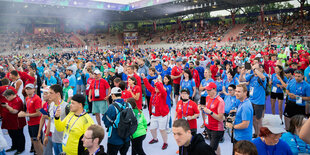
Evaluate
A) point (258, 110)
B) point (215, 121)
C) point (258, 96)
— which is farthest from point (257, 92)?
point (215, 121)

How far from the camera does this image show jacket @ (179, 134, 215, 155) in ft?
7.22

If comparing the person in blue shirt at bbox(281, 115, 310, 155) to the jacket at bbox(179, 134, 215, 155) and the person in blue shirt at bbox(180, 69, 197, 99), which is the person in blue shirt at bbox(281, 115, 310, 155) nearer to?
the jacket at bbox(179, 134, 215, 155)

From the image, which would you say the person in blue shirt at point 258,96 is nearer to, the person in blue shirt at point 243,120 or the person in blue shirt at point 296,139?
the person in blue shirt at point 243,120

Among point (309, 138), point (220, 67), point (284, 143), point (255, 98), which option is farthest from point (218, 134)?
point (220, 67)

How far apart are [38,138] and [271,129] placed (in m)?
3.99

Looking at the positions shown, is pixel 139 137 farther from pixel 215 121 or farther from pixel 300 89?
pixel 300 89

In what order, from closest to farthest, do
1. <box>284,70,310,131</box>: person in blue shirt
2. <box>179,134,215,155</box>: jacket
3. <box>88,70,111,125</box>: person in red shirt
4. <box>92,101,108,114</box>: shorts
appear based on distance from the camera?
1. <box>179,134,215,155</box>: jacket
2. <box>284,70,310,131</box>: person in blue shirt
3. <box>88,70,111,125</box>: person in red shirt
4. <box>92,101,108,114</box>: shorts

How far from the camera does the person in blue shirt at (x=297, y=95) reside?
450 centimetres

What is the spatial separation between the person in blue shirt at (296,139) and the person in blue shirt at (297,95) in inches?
93.2

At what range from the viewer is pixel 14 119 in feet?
14.9

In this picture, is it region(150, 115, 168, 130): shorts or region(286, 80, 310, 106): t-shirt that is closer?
region(286, 80, 310, 106): t-shirt

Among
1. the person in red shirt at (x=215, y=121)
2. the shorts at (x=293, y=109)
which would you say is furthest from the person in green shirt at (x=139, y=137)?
the shorts at (x=293, y=109)

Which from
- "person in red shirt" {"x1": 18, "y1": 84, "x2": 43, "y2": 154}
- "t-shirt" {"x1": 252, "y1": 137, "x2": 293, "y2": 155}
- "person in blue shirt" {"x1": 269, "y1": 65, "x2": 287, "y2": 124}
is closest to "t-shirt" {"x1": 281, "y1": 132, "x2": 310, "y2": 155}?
"t-shirt" {"x1": 252, "y1": 137, "x2": 293, "y2": 155}

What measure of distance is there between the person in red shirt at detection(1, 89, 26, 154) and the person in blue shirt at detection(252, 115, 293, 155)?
4623 millimetres
